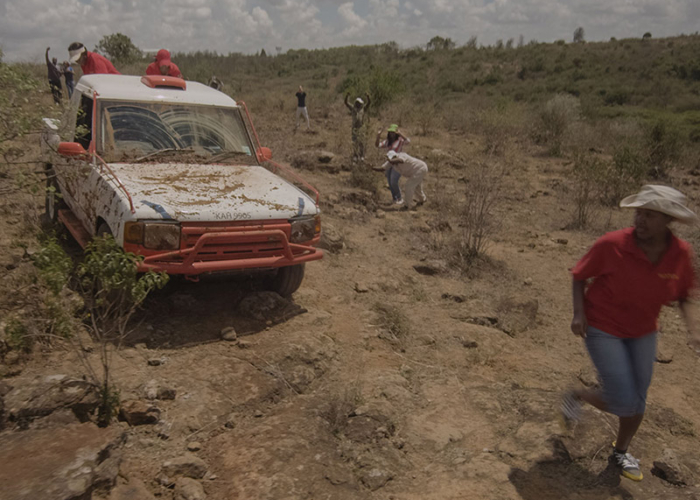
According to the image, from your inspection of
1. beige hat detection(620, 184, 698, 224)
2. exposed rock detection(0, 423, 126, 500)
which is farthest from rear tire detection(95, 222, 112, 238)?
beige hat detection(620, 184, 698, 224)

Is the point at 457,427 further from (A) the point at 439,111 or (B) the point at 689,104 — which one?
(B) the point at 689,104

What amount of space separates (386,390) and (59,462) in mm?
2299

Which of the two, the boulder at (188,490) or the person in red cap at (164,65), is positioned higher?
the person in red cap at (164,65)

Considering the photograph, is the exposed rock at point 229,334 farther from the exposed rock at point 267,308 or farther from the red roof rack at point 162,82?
the red roof rack at point 162,82

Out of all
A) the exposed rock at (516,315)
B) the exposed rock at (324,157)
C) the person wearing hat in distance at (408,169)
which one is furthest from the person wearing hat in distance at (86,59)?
the exposed rock at (516,315)

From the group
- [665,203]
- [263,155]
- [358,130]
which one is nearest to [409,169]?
[358,130]

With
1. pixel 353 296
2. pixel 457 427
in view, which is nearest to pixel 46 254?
pixel 457 427

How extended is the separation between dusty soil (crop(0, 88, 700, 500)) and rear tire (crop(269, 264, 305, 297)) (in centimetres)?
27

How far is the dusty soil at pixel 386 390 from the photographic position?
3.15 metres

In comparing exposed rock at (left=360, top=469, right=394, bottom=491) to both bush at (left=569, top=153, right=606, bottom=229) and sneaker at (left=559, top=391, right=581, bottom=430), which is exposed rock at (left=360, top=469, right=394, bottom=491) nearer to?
sneaker at (left=559, top=391, right=581, bottom=430)

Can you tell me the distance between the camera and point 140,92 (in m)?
5.31

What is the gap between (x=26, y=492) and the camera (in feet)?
7.05

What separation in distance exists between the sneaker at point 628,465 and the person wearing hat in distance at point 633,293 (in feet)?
0.09

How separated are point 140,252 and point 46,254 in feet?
2.56
